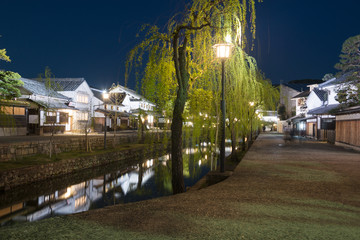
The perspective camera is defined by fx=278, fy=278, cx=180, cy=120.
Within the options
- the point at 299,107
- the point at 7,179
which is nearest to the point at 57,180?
the point at 7,179

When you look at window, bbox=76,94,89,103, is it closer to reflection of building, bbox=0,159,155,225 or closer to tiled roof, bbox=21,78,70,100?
tiled roof, bbox=21,78,70,100

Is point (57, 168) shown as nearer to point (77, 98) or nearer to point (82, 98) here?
point (77, 98)

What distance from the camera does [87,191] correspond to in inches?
502

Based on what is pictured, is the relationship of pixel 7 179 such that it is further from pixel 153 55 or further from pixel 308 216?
pixel 308 216

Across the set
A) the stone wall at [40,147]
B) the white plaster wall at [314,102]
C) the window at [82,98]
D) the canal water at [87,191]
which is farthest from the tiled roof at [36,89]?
the white plaster wall at [314,102]

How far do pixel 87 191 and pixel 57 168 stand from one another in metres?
2.40

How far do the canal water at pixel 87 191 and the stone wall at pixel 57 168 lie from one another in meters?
0.29

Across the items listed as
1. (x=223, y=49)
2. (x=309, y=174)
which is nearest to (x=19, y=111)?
(x=223, y=49)

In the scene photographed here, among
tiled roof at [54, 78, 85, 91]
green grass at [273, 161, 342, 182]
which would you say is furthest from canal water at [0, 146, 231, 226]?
tiled roof at [54, 78, 85, 91]

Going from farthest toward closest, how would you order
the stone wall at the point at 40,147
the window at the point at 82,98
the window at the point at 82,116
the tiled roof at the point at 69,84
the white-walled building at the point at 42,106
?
1. the window at the point at 82,98
2. the window at the point at 82,116
3. the tiled roof at the point at 69,84
4. the white-walled building at the point at 42,106
5. the stone wall at the point at 40,147

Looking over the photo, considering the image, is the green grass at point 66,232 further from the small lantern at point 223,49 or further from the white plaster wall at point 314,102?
the white plaster wall at point 314,102

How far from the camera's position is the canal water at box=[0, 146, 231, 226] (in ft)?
33.0

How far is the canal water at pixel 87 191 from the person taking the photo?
33.0 ft

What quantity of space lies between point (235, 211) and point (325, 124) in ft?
93.9
